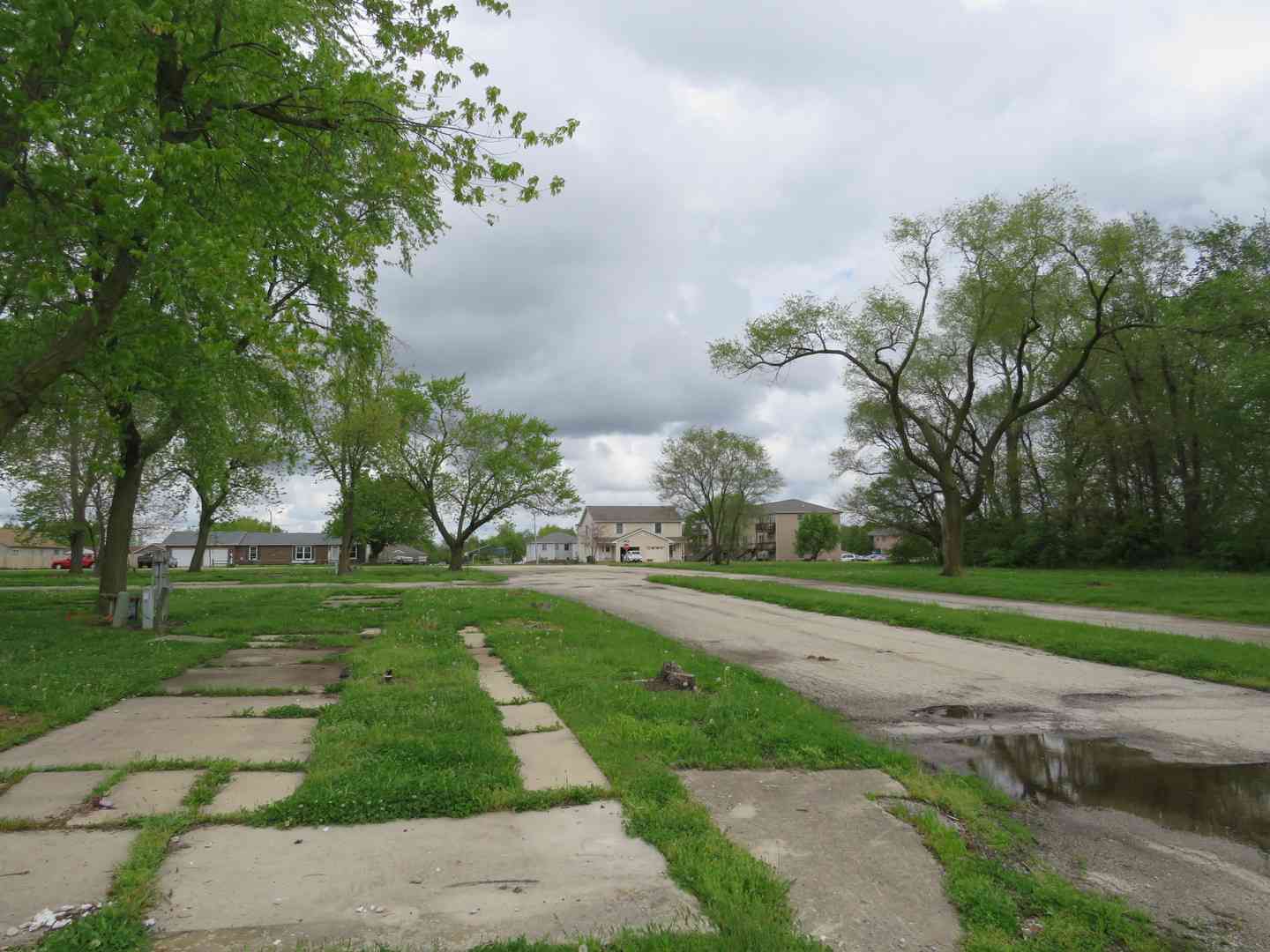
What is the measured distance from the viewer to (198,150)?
23.6 feet

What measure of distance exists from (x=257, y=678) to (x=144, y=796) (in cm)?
415

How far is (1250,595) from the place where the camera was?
19047mm

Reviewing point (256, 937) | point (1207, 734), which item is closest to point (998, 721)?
point (1207, 734)

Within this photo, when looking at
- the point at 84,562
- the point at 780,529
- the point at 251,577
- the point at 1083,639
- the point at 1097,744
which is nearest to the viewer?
the point at 1097,744

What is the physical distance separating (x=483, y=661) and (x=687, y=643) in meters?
3.52

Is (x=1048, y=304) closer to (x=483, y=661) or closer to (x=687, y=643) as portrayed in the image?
(x=687, y=643)

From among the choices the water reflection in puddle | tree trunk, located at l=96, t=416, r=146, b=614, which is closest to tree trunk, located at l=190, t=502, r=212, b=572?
tree trunk, located at l=96, t=416, r=146, b=614

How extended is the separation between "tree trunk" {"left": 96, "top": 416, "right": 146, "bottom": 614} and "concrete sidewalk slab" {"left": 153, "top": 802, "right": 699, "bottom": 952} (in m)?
12.8

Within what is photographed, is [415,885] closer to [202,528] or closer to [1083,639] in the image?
[1083,639]

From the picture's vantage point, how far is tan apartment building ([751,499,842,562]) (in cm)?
10744

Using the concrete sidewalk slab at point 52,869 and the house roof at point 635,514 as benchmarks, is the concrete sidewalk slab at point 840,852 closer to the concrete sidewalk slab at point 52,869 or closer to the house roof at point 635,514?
the concrete sidewalk slab at point 52,869

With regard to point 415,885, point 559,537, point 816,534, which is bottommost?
point 415,885

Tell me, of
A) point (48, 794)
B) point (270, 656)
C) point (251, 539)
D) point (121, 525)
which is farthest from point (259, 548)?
point (48, 794)

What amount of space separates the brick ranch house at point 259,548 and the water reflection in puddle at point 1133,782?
94916mm
